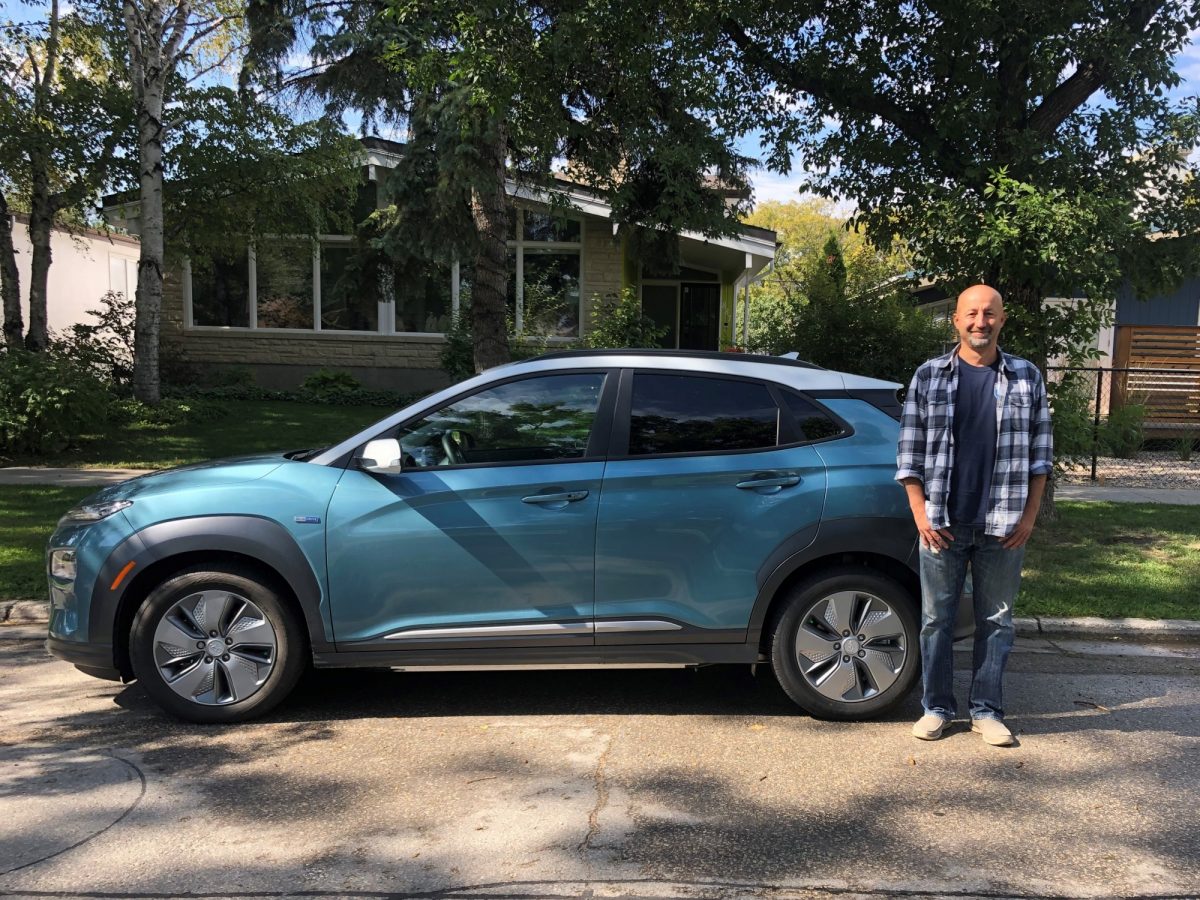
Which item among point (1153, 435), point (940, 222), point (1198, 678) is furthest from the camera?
point (1153, 435)

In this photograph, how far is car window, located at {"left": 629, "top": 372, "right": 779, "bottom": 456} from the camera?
174 inches

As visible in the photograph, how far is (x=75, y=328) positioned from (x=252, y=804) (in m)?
14.4

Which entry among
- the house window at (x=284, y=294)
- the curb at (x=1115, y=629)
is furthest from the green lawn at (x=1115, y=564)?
the house window at (x=284, y=294)

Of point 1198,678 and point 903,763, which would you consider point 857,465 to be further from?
point 1198,678

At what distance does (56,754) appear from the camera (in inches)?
160

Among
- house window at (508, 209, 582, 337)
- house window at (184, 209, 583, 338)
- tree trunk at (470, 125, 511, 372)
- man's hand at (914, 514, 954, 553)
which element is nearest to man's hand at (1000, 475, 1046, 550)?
man's hand at (914, 514, 954, 553)

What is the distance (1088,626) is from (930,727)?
2.44 meters

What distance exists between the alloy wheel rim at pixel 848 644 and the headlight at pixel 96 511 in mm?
3283

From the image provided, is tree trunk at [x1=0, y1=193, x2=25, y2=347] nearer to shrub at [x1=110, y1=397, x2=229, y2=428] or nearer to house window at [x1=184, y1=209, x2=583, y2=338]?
shrub at [x1=110, y1=397, x2=229, y2=428]

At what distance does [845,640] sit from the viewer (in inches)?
172

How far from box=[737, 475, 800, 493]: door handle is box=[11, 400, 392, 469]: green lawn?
22.0ft

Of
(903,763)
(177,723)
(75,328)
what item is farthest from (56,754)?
(75,328)

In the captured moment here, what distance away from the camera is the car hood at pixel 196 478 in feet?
14.4

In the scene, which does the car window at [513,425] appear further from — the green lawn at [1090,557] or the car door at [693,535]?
the green lawn at [1090,557]
